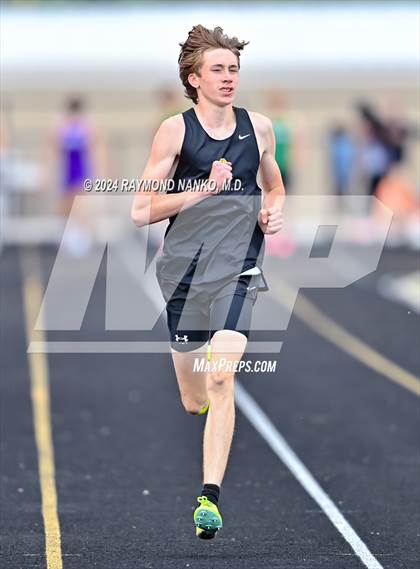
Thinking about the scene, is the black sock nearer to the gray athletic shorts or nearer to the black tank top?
the gray athletic shorts

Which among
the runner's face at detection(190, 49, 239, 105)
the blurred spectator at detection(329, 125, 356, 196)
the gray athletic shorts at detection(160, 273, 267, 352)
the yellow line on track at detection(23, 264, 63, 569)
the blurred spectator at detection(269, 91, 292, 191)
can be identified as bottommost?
the blurred spectator at detection(329, 125, 356, 196)

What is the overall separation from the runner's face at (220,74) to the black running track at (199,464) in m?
2.18

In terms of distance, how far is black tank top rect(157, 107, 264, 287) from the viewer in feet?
22.3

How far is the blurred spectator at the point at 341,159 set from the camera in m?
29.8

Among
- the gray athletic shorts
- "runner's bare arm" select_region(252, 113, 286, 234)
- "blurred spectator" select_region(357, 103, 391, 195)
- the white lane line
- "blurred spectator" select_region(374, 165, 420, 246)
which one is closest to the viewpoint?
"runner's bare arm" select_region(252, 113, 286, 234)

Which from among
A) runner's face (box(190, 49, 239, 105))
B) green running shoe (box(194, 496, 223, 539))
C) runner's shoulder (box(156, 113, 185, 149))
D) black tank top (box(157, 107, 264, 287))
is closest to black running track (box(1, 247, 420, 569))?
green running shoe (box(194, 496, 223, 539))

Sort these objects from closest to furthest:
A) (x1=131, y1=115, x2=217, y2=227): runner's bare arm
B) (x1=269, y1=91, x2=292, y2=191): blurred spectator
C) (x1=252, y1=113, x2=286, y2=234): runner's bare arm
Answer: (x1=131, y1=115, x2=217, y2=227): runner's bare arm
(x1=252, y1=113, x2=286, y2=234): runner's bare arm
(x1=269, y1=91, x2=292, y2=191): blurred spectator

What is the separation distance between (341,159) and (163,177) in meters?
23.3

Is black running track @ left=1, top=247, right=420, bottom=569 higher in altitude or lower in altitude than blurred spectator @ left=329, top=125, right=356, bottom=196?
higher

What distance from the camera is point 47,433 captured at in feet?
34.1

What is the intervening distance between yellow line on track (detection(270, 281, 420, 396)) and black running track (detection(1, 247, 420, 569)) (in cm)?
14

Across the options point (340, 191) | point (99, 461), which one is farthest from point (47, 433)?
point (340, 191)

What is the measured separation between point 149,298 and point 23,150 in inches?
596

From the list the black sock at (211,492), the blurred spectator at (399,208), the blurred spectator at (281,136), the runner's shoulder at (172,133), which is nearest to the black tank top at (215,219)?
the runner's shoulder at (172,133)
